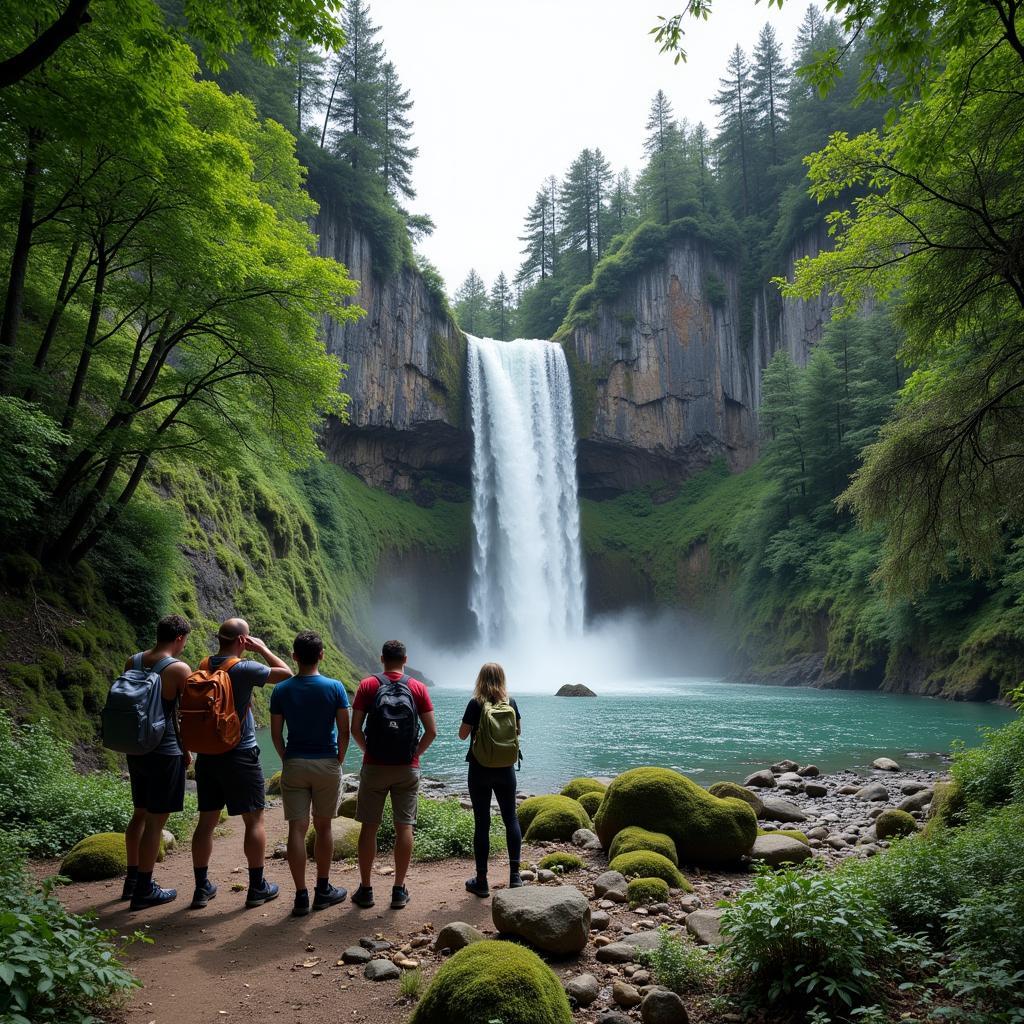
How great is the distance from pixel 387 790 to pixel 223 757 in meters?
1.17

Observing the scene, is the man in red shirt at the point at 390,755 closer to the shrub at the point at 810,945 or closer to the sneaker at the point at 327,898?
the sneaker at the point at 327,898

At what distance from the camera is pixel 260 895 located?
15.8 ft

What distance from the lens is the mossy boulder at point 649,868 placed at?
5414mm

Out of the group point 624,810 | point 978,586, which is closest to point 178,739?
point 624,810

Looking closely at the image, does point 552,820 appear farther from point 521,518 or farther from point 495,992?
point 521,518

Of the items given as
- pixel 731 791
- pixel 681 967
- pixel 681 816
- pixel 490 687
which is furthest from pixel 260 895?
pixel 731 791

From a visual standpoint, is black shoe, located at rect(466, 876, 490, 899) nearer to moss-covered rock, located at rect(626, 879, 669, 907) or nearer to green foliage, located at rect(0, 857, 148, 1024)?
moss-covered rock, located at rect(626, 879, 669, 907)

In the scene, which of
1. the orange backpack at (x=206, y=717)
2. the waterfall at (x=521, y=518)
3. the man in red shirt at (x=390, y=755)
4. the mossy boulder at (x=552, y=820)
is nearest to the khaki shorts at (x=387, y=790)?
the man in red shirt at (x=390, y=755)

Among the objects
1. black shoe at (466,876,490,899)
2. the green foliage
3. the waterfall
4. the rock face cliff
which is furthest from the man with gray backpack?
the waterfall

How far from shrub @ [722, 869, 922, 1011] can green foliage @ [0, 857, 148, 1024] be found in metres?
2.77

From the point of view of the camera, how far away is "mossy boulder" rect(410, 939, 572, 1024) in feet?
9.21

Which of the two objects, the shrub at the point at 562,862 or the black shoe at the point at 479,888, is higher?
the black shoe at the point at 479,888

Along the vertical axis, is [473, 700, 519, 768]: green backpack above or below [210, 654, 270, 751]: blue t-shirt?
below

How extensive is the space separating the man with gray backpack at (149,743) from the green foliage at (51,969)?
1486 millimetres
